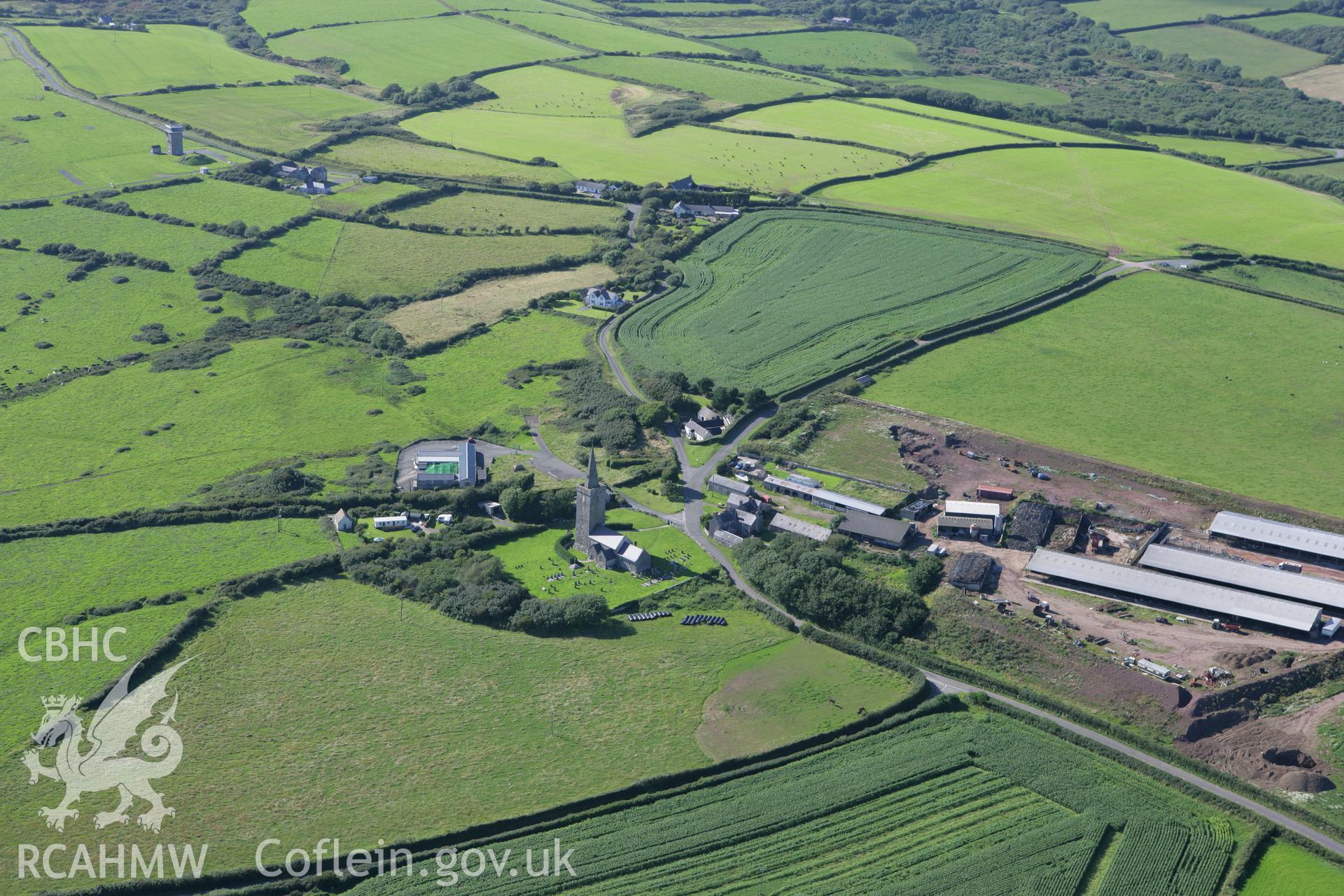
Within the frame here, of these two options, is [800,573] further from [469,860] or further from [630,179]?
[630,179]

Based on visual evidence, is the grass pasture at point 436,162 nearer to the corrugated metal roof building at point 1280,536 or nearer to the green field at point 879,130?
the green field at point 879,130

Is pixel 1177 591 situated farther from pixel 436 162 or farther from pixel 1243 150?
pixel 1243 150

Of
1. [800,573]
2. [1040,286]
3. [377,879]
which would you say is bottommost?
[377,879]

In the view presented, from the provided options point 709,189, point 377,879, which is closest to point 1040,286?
point 709,189

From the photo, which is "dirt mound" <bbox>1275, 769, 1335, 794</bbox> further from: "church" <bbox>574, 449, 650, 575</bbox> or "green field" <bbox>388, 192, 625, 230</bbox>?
"green field" <bbox>388, 192, 625, 230</bbox>

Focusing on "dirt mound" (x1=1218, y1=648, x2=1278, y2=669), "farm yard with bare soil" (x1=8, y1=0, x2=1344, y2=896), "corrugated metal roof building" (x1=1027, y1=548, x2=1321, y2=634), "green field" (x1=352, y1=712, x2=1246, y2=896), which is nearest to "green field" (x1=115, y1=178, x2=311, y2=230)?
"farm yard with bare soil" (x1=8, y1=0, x2=1344, y2=896)

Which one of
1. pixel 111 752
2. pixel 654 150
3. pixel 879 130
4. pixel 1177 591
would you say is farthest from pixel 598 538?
pixel 879 130
